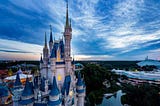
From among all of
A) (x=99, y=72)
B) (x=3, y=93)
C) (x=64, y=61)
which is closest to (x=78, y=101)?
(x=64, y=61)

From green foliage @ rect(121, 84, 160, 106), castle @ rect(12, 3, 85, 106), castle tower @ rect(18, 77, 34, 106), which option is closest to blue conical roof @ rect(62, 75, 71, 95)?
castle @ rect(12, 3, 85, 106)

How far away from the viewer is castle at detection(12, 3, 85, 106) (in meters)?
17.7

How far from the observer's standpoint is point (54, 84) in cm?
1716

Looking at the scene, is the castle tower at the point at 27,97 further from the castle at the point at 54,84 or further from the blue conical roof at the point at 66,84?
the blue conical roof at the point at 66,84

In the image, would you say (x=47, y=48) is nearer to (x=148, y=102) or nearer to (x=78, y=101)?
(x=78, y=101)

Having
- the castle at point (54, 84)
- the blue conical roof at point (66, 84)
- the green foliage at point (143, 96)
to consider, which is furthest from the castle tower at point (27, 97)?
the green foliage at point (143, 96)

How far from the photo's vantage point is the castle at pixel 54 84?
17.7 meters

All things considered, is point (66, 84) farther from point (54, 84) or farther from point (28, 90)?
point (28, 90)

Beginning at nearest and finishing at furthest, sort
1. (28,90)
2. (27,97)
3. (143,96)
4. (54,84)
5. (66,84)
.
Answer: (54,84), (27,97), (28,90), (66,84), (143,96)

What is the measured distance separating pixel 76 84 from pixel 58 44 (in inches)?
288

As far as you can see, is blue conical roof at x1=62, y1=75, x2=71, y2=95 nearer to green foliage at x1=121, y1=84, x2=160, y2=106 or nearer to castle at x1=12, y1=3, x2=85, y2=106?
castle at x1=12, y1=3, x2=85, y2=106

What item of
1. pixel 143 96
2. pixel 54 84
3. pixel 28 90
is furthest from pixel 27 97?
pixel 143 96

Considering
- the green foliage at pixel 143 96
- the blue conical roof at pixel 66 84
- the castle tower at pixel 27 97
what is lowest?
the green foliage at pixel 143 96

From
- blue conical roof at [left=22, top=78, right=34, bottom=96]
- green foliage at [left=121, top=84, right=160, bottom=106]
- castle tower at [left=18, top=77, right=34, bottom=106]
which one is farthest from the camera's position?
green foliage at [left=121, top=84, right=160, bottom=106]
